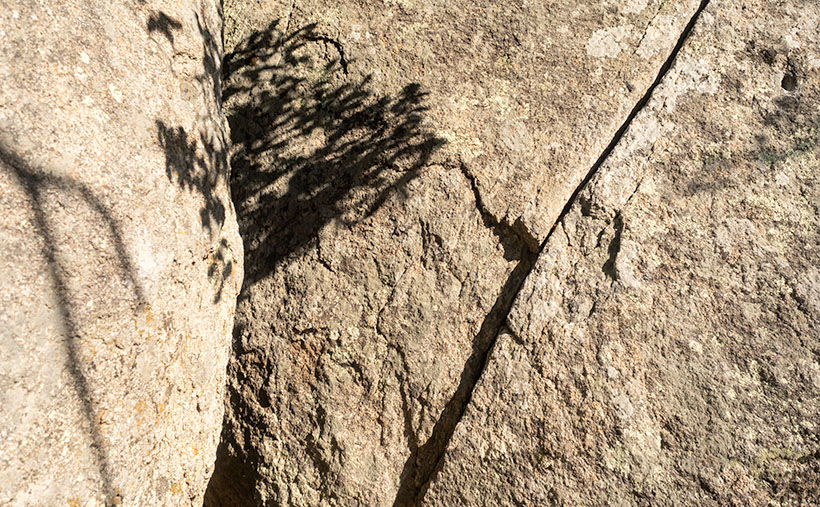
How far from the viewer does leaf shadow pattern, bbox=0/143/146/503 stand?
5.42ft

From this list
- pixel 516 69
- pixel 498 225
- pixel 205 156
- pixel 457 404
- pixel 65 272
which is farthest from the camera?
pixel 516 69

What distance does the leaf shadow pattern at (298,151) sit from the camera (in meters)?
2.72

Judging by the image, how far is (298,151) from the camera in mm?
2803

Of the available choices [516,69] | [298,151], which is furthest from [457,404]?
[516,69]

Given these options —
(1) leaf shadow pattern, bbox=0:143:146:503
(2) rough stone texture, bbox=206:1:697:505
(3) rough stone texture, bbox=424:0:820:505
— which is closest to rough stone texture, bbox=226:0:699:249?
(2) rough stone texture, bbox=206:1:697:505

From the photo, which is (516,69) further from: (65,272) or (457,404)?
(65,272)

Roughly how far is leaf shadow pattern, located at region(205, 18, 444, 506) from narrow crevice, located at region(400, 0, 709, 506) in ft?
1.98

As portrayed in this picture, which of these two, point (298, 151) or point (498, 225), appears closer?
point (498, 225)

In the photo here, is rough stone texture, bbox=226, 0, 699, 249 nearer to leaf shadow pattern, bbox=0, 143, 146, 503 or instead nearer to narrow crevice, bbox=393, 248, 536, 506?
narrow crevice, bbox=393, 248, 536, 506

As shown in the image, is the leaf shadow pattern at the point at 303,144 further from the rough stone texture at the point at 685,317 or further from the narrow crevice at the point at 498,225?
the rough stone texture at the point at 685,317

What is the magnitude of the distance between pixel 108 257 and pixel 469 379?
56.2 inches

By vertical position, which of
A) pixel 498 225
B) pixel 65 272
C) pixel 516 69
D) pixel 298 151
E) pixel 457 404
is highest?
pixel 516 69

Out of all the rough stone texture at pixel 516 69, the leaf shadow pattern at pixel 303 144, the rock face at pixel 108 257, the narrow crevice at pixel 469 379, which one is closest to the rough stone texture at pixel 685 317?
the narrow crevice at pixel 469 379

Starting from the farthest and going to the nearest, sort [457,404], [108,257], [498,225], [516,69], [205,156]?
[516,69] < [498,225] < [457,404] < [205,156] < [108,257]
